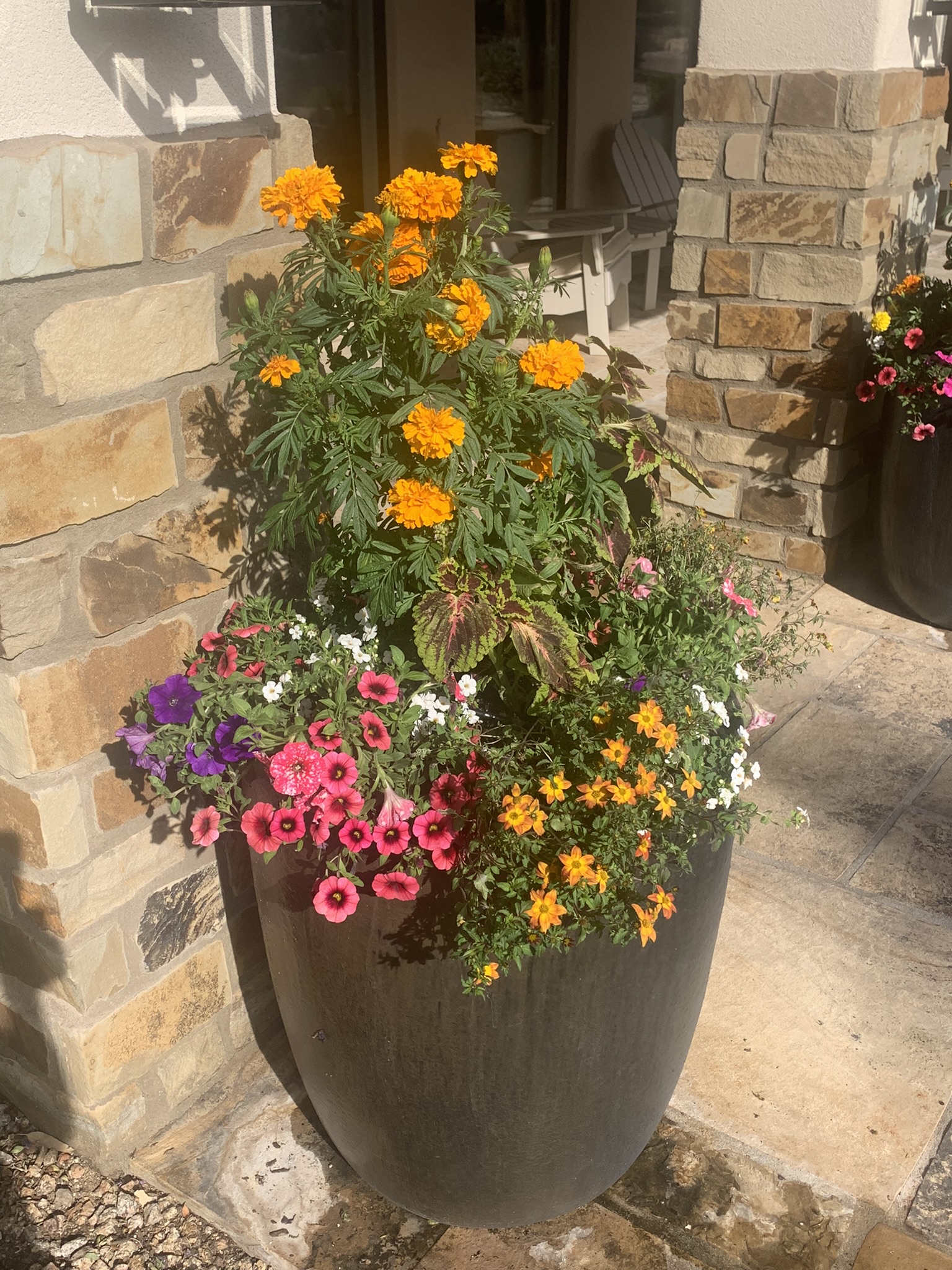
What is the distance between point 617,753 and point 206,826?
630 mm

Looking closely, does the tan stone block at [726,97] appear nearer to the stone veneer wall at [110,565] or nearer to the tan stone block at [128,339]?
the stone veneer wall at [110,565]

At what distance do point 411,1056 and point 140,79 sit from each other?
1421mm

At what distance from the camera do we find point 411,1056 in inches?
66.2

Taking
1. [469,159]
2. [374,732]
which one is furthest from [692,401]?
[374,732]

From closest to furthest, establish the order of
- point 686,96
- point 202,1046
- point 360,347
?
1. point 360,347
2. point 202,1046
3. point 686,96

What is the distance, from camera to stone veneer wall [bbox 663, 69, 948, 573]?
12.0 feet

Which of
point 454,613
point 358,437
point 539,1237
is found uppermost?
point 358,437

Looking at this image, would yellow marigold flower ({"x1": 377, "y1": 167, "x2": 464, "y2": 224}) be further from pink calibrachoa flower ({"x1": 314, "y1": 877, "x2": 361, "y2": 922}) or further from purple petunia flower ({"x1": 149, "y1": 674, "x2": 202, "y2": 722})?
pink calibrachoa flower ({"x1": 314, "y1": 877, "x2": 361, "y2": 922})

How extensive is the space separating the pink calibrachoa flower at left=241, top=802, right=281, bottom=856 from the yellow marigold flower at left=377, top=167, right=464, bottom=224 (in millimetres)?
830

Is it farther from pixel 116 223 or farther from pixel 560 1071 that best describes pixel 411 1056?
pixel 116 223

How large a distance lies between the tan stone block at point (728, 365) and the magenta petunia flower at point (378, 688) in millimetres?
2749

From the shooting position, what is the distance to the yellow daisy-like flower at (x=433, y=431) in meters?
1.53

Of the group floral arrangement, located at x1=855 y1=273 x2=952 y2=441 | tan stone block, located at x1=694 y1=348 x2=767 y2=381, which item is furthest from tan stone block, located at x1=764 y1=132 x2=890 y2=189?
tan stone block, located at x1=694 y1=348 x2=767 y2=381

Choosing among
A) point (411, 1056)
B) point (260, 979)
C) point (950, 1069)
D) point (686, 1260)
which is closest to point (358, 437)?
point (411, 1056)
